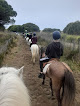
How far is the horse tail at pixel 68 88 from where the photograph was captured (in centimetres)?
225

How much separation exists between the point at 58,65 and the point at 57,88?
0.57m

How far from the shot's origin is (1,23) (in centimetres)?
3481

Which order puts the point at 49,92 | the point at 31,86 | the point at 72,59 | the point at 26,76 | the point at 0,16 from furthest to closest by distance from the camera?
the point at 0,16 < the point at 72,59 < the point at 26,76 < the point at 31,86 < the point at 49,92

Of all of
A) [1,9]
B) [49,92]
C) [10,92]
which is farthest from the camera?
[1,9]

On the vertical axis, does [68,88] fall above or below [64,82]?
below

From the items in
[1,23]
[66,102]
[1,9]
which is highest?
[1,9]

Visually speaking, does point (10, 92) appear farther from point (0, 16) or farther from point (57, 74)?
point (0, 16)

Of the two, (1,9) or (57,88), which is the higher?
(1,9)

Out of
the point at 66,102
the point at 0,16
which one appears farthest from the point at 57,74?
the point at 0,16

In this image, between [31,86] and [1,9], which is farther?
[1,9]

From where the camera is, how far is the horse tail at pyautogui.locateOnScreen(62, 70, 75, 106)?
7.38 ft

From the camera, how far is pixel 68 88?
7.47 feet

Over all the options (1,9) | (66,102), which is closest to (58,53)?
(66,102)

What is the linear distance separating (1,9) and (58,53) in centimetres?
3222
